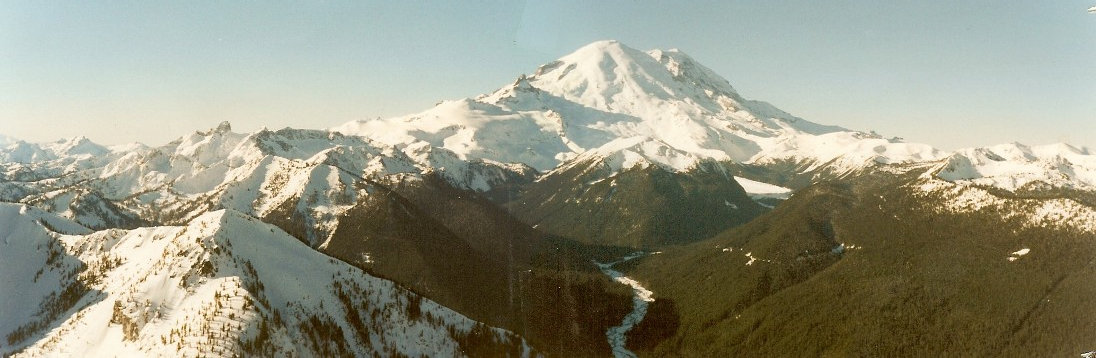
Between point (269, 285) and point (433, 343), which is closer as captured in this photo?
point (269, 285)

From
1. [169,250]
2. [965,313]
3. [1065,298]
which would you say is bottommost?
[965,313]

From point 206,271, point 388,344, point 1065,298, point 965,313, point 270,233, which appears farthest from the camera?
point 965,313

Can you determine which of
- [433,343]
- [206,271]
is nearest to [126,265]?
[206,271]

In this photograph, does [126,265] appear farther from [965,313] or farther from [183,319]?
[965,313]

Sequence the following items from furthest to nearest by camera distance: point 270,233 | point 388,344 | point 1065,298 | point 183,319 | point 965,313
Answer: point 965,313 < point 1065,298 < point 270,233 < point 388,344 < point 183,319

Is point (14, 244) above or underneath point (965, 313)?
above

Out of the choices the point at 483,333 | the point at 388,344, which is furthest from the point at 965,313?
the point at 388,344
